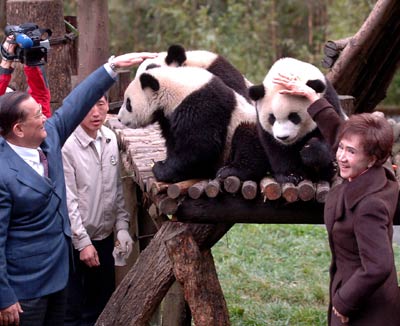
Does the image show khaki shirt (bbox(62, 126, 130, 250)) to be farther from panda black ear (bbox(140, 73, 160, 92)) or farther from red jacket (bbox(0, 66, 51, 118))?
panda black ear (bbox(140, 73, 160, 92))

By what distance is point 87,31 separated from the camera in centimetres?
546

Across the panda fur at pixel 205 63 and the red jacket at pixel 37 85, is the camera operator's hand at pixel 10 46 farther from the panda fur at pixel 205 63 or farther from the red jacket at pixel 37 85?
the panda fur at pixel 205 63

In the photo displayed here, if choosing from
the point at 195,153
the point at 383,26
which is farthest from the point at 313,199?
the point at 383,26

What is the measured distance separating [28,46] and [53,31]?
56.2 inches

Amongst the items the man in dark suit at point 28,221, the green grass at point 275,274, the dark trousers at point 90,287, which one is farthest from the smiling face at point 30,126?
the green grass at point 275,274

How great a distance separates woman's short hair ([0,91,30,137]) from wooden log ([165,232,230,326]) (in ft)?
2.83

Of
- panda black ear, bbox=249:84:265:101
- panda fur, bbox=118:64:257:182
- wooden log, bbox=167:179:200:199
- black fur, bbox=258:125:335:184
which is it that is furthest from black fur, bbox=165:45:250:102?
wooden log, bbox=167:179:200:199

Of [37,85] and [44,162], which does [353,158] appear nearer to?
[44,162]

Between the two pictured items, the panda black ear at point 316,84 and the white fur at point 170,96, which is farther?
the white fur at point 170,96

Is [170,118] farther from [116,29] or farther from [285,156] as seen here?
[116,29]

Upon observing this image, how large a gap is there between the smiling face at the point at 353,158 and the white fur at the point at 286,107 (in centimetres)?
62

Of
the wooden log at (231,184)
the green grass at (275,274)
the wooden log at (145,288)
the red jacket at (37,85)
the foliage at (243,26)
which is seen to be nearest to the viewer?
the wooden log at (231,184)

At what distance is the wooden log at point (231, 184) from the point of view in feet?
11.2

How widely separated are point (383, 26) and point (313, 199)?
2.57 metres
